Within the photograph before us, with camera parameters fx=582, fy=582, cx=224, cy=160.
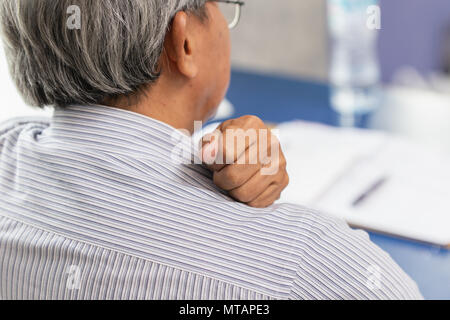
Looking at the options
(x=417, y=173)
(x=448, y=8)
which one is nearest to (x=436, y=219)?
(x=417, y=173)

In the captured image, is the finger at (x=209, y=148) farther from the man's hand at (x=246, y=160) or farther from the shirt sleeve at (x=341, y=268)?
the shirt sleeve at (x=341, y=268)

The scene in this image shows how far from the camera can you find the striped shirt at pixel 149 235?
0.61 m

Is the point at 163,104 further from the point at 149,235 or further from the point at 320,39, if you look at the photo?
the point at 320,39

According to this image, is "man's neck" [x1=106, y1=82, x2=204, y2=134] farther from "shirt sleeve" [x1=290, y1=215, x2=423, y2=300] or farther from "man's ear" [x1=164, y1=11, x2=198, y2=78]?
"shirt sleeve" [x1=290, y1=215, x2=423, y2=300]

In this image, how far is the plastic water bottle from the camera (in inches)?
62.5

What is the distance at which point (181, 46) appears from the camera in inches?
27.2

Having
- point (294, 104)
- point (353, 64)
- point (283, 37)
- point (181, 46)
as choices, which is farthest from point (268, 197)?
point (283, 37)

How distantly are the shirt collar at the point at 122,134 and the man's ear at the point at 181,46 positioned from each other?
75 millimetres

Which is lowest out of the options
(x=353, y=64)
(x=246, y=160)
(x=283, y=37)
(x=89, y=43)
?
(x=246, y=160)

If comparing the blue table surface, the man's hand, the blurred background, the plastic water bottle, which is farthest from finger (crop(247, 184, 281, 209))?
the blurred background

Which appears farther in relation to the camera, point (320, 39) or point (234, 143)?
point (320, 39)

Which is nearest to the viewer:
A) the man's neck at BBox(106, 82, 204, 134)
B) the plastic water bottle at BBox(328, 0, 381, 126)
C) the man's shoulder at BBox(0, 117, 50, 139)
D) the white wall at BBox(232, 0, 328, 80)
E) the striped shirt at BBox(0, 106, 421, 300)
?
the striped shirt at BBox(0, 106, 421, 300)

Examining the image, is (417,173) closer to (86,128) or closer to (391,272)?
(391,272)

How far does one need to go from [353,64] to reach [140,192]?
136 centimetres
